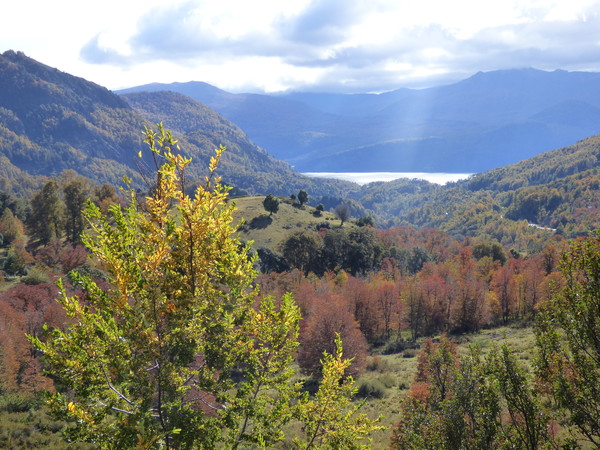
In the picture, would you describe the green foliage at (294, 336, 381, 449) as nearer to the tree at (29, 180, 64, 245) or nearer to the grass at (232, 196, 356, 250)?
the tree at (29, 180, 64, 245)

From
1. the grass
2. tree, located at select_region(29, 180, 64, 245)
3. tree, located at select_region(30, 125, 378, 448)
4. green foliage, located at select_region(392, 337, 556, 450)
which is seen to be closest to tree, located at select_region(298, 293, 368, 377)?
green foliage, located at select_region(392, 337, 556, 450)

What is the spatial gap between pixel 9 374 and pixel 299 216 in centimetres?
9866

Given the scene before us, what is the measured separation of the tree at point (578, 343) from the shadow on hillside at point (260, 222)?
10769 centimetres

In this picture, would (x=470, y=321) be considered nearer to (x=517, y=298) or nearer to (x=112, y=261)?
(x=517, y=298)

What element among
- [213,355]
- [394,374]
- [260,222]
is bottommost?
[394,374]

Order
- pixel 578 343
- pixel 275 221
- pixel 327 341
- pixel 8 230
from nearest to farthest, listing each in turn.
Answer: pixel 578 343
pixel 327 341
pixel 8 230
pixel 275 221

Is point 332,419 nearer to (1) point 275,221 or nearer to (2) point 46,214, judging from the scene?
(2) point 46,214

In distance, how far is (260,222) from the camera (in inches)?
4697

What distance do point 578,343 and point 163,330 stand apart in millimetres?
10132

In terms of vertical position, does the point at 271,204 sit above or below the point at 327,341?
above

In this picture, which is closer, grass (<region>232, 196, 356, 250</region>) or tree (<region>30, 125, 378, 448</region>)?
tree (<region>30, 125, 378, 448</region>)

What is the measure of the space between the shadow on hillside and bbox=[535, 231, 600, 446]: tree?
108m

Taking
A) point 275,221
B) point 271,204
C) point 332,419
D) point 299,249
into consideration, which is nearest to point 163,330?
point 332,419

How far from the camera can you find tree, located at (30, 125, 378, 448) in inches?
253
